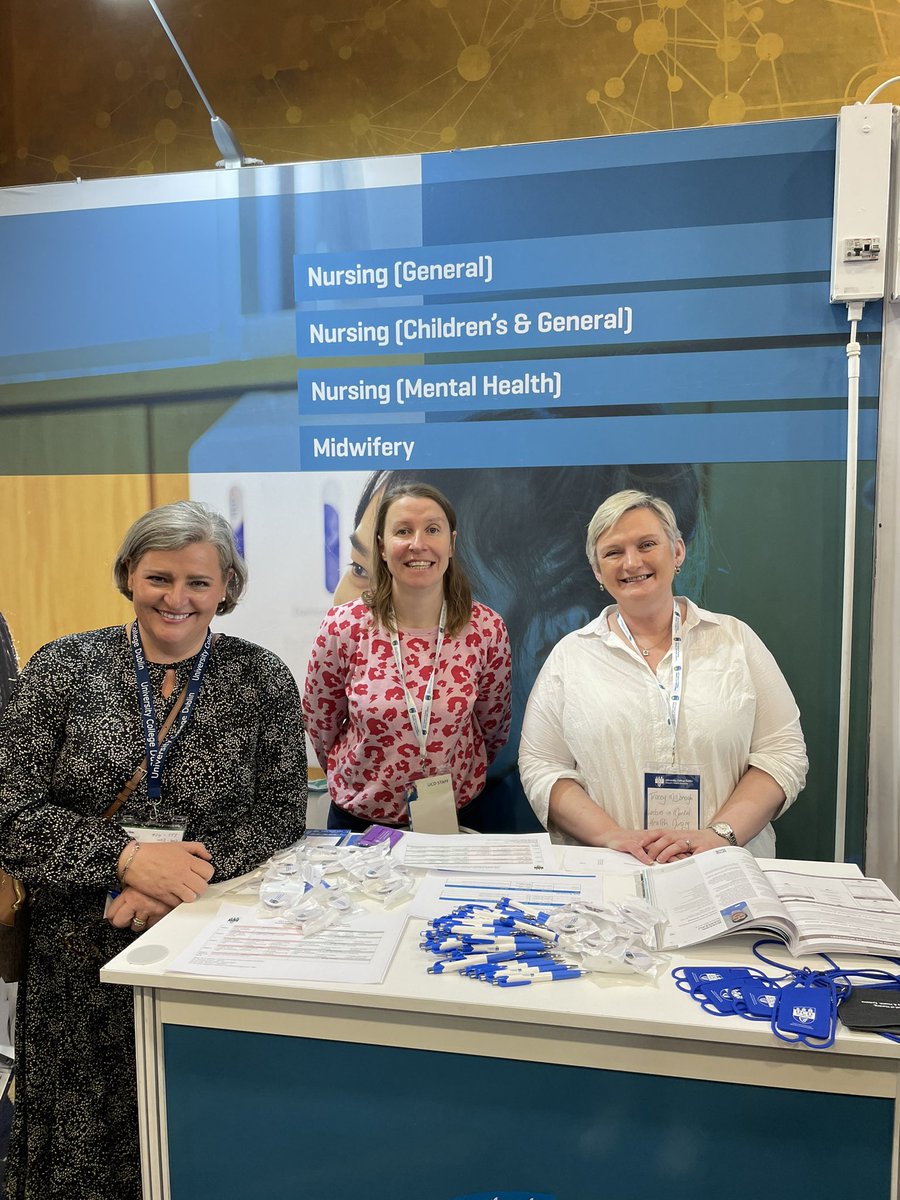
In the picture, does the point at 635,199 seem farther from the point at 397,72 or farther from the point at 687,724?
the point at 687,724

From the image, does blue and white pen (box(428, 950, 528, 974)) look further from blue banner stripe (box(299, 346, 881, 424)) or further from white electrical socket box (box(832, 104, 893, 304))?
white electrical socket box (box(832, 104, 893, 304))

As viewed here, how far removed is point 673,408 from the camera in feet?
8.29

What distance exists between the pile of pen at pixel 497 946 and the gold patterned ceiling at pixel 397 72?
2.55m

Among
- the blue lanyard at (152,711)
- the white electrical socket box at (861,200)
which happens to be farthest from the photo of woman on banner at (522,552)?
the blue lanyard at (152,711)

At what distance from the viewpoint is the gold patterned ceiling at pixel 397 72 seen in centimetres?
280

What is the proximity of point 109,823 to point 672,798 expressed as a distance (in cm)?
126

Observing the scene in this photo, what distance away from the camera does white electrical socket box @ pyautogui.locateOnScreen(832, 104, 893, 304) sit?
2312mm

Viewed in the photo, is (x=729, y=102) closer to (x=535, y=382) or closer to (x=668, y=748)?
(x=535, y=382)

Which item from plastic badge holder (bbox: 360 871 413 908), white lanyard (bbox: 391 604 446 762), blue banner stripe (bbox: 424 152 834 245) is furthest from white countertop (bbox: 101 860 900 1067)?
blue banner stripe (bbox: 424 152 834 245)

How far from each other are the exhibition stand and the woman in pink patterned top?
36.7 inches

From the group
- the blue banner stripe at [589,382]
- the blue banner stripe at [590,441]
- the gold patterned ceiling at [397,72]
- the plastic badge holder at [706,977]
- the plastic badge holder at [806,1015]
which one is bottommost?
the plastic badge holder at [706,977]

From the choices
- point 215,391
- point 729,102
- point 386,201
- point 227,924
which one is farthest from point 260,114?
point 227,924

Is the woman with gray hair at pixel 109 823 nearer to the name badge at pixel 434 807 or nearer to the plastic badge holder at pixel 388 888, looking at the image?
the plastic badge holder at pixel 388 888

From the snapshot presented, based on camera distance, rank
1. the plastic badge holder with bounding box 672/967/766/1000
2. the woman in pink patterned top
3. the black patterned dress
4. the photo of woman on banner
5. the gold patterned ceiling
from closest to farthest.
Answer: the plastic badge holder with bounding box 672/967/766/1000 < the black patterned dress < the woman in pink patterned top < the photo of woman on banner < the gold patterned ceiling
